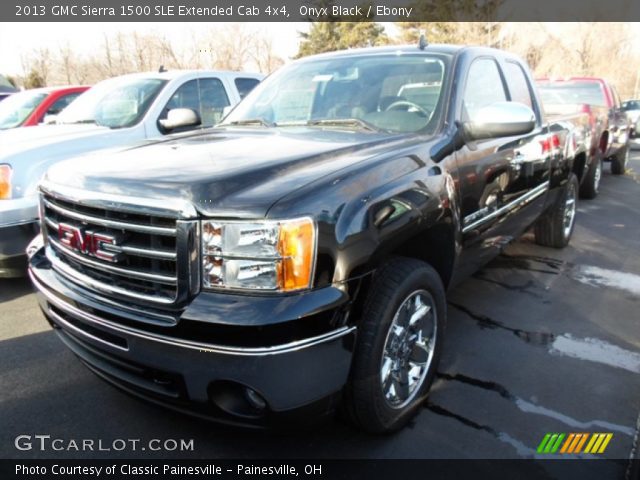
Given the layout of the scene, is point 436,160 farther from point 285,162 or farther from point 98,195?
point 98,195

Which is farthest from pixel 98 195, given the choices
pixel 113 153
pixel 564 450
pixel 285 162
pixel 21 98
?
pixel 21 98

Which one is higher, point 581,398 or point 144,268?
point 144,268

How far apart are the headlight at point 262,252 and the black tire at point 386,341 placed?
0.44 meters

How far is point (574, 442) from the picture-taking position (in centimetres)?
240

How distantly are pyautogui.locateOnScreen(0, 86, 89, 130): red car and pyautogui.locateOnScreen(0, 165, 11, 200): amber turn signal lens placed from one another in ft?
13.1

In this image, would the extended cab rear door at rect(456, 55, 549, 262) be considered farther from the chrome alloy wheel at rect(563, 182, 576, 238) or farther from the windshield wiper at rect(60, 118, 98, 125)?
the windshield wiper at rect(60, 118, 98, 125)

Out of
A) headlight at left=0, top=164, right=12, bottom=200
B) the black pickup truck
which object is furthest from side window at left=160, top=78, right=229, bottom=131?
the black pickup truck

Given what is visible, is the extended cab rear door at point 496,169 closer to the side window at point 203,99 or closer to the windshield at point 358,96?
the windshield at point 358,96

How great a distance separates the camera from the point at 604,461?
229 centimetres

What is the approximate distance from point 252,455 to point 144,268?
104cm

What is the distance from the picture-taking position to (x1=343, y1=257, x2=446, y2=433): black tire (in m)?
2.11

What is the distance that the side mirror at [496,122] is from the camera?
9.52 ft

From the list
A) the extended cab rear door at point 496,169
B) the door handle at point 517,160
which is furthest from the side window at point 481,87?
the door handle at point 517,160

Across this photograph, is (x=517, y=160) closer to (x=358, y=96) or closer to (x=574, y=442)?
(x=358, y=96)
